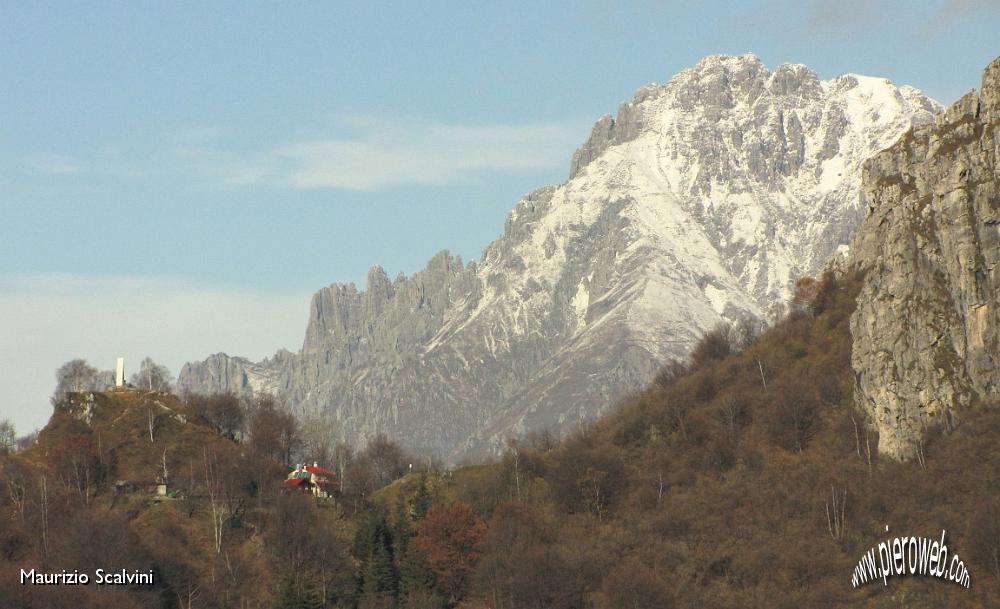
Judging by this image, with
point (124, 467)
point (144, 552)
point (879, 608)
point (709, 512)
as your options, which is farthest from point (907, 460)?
point (124, 467)

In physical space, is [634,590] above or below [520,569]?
below

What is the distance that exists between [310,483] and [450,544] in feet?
120

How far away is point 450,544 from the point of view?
15450cm

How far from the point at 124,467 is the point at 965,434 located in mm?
91587

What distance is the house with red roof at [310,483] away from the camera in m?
180

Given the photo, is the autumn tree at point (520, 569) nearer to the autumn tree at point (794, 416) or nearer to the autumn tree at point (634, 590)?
the autumn tree at point (634, 590)

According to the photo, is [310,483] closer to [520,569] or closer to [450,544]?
[450,544]

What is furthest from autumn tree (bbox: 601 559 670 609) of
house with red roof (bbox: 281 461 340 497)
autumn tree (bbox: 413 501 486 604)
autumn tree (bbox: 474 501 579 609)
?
house with red roof (bbox: 281 461 340 497)

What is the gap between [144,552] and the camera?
144375mm

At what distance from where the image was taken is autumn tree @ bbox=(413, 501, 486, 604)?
496ft

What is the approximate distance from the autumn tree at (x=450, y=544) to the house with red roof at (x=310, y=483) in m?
23.2

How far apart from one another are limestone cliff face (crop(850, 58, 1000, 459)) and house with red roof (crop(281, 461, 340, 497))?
63.8m

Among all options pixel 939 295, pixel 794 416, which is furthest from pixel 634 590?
pixel 939 295

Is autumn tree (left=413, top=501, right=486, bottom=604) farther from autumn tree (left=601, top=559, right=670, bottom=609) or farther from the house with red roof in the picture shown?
the house with red roof
